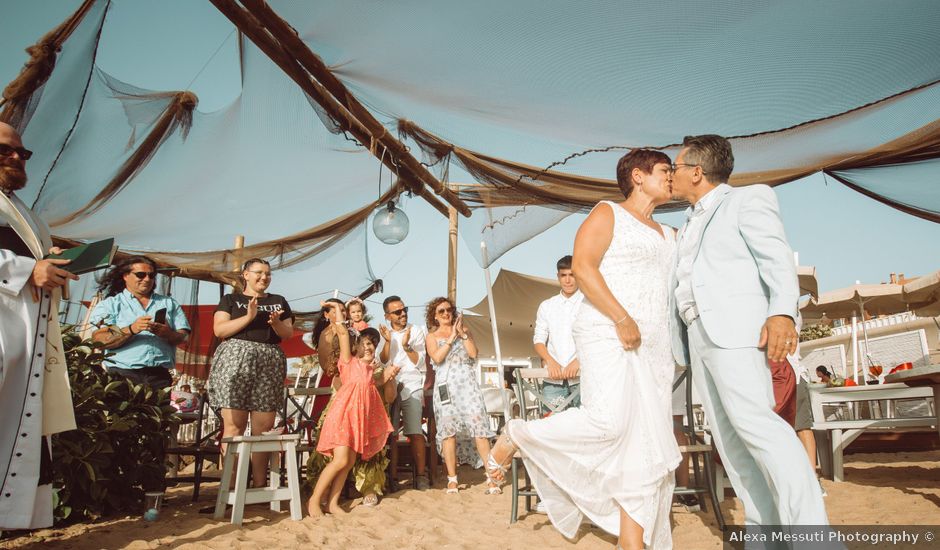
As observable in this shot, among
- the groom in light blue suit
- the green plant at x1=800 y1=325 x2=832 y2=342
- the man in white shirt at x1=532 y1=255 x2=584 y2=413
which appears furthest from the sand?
the green plant at x1=800 y1=325 x2=832 y2=342

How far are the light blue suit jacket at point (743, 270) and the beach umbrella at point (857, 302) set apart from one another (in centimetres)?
813

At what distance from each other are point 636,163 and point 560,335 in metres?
1.98

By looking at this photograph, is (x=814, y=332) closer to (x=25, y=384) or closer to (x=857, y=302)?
(x=857, y=302)

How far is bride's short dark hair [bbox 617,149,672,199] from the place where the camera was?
2781 mm

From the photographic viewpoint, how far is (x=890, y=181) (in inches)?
169

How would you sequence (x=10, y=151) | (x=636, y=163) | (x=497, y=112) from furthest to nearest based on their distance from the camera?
(x=497, y=112)
(x=636, y=163)
(x=10, y=151)

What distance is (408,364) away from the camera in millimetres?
5645

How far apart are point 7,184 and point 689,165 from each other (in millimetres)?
2774

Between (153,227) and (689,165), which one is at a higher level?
(153,227)

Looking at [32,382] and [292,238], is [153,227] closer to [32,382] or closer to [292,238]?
[292,238]

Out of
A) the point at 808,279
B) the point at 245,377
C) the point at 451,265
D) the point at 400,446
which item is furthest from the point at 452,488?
the point at 808,279

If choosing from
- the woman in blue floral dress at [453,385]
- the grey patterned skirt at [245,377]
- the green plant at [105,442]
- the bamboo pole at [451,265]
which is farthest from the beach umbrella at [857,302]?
the green plant at [105,442]

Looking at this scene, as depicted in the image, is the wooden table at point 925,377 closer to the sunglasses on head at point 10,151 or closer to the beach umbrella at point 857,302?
the sunglasses on head at point 10,151

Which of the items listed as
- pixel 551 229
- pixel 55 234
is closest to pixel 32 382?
pixel 55 234
